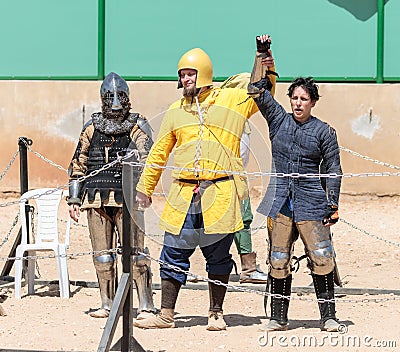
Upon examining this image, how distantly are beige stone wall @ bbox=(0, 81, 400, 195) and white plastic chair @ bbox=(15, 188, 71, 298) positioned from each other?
157 inches

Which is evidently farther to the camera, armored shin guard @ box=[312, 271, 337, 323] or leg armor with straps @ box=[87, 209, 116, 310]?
leg armor with straps @ box=[87, 209, 116, 310]

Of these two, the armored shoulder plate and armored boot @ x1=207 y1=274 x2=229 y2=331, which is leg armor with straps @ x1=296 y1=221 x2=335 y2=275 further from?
the armored shoulder plate

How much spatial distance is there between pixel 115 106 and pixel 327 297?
1.95 m

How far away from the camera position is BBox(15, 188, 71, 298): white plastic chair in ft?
25.3

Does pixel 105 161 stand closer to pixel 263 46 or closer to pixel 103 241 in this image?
pixel 103 241

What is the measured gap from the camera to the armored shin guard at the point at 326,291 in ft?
21.6

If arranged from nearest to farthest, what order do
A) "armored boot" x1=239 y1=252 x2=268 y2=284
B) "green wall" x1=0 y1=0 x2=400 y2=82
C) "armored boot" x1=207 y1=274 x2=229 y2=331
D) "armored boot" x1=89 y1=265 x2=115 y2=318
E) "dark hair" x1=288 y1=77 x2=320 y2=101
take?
"dark hair" x1=288 y1=77 x2=320 y2=101 → "armored boot" x1=207 y1=274 x2=229 y2=331 → "armored boot" x1=89 y1=265 x2=115 y2=318 → "armored boot" x1=239 y1=252 x2=268 y2=284 → "green wall" x1=0 y1=0 x2=400 y2=82

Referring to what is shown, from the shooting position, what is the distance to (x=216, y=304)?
6.70 meters

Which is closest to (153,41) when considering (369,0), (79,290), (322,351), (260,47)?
(369,0)

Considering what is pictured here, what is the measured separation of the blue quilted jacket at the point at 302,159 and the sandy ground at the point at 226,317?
24.0 inches

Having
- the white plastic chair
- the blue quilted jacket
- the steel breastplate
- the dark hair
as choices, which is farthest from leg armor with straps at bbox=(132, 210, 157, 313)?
the dark hair

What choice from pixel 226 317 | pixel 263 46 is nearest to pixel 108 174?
pixel 226 317

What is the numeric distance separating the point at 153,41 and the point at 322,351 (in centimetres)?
662

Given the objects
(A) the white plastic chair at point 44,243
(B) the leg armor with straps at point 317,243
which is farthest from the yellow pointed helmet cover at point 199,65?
(A) the white plastic chair at point 44,243
